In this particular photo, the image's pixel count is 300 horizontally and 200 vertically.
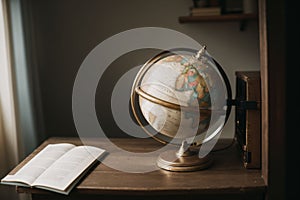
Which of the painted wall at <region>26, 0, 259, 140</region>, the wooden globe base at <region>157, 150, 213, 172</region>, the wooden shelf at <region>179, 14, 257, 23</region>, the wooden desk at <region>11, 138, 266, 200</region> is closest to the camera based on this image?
the wooden desk at <region>11, 138, 266, 200</region>

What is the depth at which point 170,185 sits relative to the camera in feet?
4.38

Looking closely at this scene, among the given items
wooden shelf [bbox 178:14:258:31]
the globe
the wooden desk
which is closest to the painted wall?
wooden shelf [bbox 178:14:258:31]

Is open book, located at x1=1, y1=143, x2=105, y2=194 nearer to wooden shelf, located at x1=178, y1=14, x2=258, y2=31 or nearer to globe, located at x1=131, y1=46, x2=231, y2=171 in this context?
globe, located at x1=131, y1=46, x2=231, y2=171

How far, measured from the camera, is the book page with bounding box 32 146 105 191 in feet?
4.42

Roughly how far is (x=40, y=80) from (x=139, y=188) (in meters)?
1.23

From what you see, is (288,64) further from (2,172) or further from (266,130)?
(2,172)

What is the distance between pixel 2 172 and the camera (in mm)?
1921

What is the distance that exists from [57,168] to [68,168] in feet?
0.12

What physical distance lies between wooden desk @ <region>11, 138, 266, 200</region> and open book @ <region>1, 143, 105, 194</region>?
0.10 feet

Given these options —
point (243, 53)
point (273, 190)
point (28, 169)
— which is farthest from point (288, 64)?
point (243, 53)

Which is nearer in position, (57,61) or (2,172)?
(2,172)

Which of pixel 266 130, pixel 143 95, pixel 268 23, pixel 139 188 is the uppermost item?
pixel 268 23

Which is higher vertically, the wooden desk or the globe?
the globe

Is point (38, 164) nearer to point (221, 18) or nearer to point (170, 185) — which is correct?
point (170, 185)
